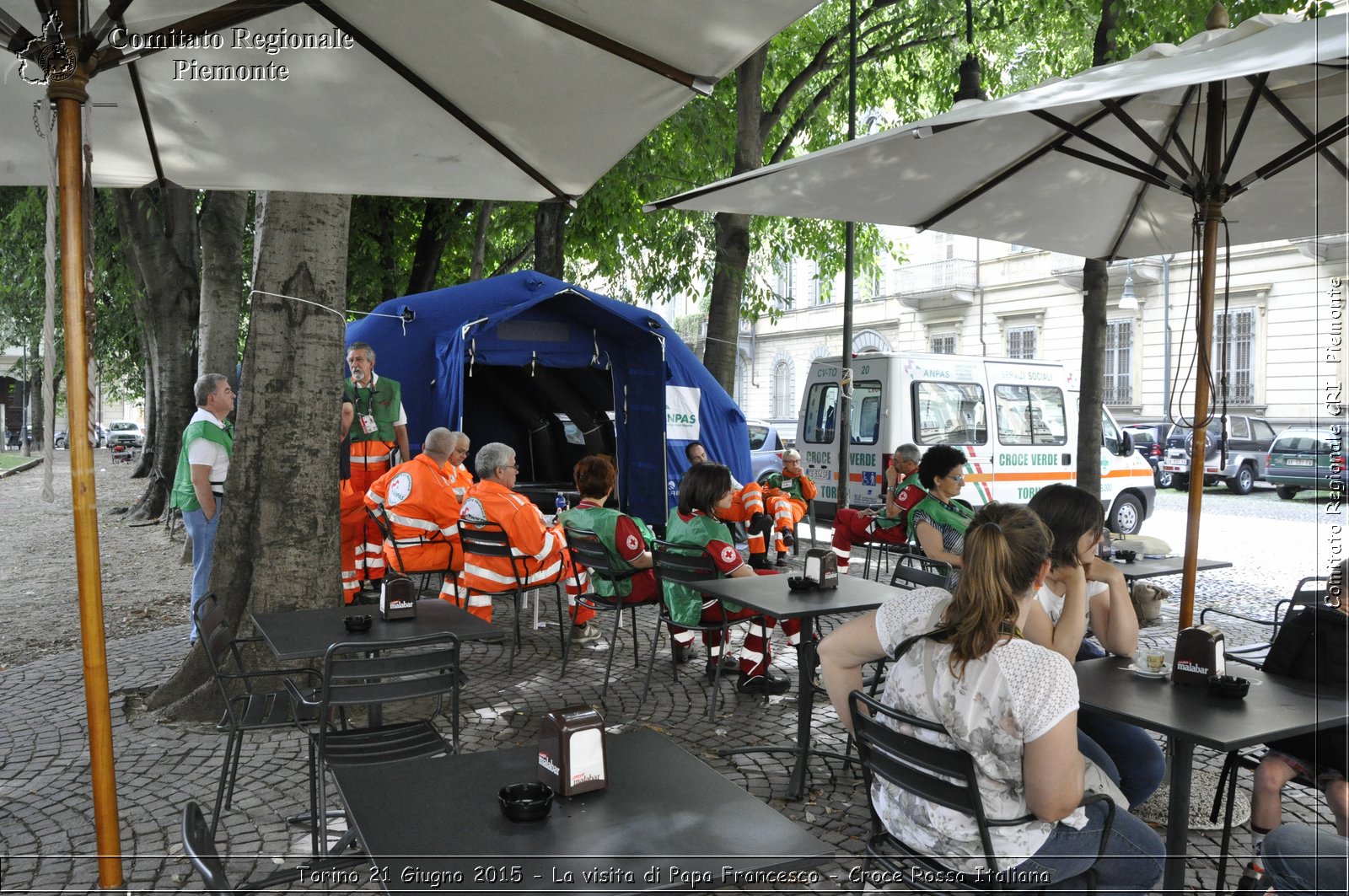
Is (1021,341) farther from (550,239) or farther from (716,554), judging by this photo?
(716,554)

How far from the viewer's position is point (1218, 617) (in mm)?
7586

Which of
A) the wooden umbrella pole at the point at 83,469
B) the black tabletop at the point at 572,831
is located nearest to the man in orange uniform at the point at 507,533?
the wooden umbrella pole at the point at 83,469

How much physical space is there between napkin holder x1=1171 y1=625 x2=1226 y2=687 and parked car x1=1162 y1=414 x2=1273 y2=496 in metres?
18.6

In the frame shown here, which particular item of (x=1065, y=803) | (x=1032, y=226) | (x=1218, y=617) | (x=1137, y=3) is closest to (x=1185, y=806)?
(x=1065, y=803)

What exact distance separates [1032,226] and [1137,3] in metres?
4.55

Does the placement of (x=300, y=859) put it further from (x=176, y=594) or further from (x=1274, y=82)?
→ (x=176, y=594)

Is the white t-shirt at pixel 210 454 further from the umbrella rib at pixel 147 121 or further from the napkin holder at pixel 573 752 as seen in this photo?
the napkin holder at pixel 573 752

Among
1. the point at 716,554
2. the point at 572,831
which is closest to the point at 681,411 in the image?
the point at 716,554

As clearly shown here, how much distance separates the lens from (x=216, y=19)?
3301 millimetres

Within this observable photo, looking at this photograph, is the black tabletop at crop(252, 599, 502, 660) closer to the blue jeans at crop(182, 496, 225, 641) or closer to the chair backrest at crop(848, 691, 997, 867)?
the chair backrest at crop(848, 691, 997, 867)

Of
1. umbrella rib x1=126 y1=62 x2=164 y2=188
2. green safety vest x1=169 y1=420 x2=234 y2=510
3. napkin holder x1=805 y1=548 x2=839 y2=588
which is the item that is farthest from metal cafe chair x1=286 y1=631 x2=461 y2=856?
green safety vest x1=169 y1=420 x2=234 y2=510

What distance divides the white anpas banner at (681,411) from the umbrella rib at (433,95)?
6.11 metres

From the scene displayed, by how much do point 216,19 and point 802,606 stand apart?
122 inches

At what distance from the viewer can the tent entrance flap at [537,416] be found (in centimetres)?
1277
